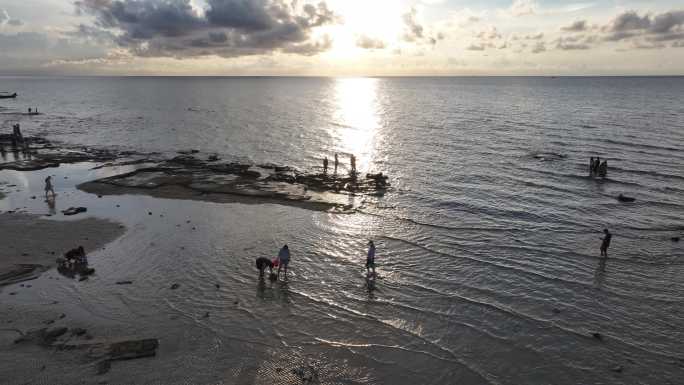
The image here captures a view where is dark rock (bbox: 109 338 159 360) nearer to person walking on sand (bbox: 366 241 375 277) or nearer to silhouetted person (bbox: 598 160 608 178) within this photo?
person walking on sand (bbox: 366 241 375 277)

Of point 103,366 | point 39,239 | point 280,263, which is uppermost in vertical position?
point 280,263

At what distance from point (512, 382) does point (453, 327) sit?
11.8 feet

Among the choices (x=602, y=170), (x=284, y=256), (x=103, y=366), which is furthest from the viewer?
(x=602, y=170)

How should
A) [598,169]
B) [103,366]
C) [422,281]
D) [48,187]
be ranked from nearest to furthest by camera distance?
[103,366] → [422,281] → [48,187] → [598,169]

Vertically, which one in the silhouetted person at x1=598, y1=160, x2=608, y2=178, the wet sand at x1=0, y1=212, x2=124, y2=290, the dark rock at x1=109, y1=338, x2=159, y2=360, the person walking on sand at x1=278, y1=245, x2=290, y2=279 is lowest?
the dark rock at x1=109, y1=338, x2=159, y2=360

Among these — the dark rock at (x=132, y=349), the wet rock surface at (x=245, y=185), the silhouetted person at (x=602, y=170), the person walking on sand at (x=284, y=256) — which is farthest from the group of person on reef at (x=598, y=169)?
the dark rock at (x=132, y=349)

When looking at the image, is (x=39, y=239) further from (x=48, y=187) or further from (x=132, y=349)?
(x=132, y=349)

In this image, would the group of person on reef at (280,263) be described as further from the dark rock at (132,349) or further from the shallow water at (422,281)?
the dark rock at (132,349)

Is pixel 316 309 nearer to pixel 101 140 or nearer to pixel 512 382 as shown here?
pixel 512 382

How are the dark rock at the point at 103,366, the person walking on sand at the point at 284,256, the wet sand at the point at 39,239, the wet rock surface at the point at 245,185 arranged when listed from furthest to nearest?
the wet rock surface at the point at 245,185, the wet sand at the point at 39,239, the person walking on sand at the point at 284,256, the dark rock at the point at 103,366

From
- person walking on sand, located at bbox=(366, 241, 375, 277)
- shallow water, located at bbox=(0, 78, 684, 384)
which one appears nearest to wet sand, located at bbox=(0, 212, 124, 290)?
shallow water, located at bbox=(0, 78, 684, 384)

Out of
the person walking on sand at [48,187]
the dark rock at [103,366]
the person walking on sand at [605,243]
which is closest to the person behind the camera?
the dark rock at [103,366]

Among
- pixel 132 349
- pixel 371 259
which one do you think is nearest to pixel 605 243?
pixel 371 259

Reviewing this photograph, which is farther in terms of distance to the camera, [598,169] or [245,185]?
[598,169]
